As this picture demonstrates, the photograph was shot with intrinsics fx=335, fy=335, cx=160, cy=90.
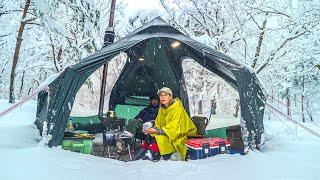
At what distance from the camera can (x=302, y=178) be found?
3.79 meters

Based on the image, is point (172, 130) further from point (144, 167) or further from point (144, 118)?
point (144, 118)

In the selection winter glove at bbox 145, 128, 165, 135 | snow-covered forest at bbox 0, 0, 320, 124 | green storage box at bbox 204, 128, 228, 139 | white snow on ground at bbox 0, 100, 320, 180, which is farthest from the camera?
snow-covered forest at bbox 0, 0, 320, 124

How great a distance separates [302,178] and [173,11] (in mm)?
10363

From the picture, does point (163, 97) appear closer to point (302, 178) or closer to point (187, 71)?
point (302, 178)

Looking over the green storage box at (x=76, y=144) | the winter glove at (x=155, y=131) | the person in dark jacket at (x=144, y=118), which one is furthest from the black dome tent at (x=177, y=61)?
the winter glove at (x=155, y=131)

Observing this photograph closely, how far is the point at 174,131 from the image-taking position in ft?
15.7

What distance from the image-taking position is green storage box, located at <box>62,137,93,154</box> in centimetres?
513

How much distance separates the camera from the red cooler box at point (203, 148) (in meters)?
4.72

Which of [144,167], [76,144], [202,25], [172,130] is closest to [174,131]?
[172,130]

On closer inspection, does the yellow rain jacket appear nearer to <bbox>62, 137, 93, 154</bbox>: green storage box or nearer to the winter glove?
the winter glove

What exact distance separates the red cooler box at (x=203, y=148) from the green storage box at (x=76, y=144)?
5.24 feet

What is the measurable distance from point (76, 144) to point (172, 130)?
1.55 metres

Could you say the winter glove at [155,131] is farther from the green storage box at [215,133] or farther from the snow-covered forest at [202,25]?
the snow-covered forest at [202,25]

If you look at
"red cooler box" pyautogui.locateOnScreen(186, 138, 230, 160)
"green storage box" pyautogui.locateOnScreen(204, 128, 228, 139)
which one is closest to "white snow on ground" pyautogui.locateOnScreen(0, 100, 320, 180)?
"red cooler box" pyautogui.locateOnScreen(186, 138, 230, 160)
